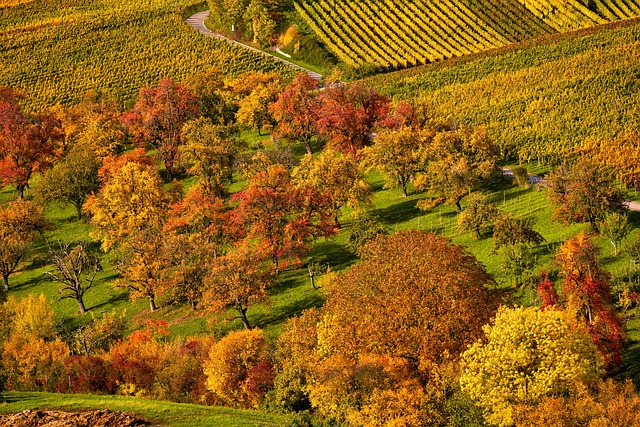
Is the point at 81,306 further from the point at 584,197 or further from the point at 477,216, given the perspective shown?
the point at 584,197

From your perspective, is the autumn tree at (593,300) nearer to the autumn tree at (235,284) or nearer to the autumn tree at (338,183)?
the autumn tree at (235,284)

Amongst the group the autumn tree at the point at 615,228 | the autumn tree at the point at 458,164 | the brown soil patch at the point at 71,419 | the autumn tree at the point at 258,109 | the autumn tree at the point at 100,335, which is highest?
the brown soil patch at the point at 71,419

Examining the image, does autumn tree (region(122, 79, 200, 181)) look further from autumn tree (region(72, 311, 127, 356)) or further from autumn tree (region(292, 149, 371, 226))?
autumn tree (region(72, 311, 127, 356))

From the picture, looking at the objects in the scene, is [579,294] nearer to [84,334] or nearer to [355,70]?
[84,334]

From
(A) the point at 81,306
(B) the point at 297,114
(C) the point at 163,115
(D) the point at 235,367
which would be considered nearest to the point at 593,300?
(D) the point at 235,367

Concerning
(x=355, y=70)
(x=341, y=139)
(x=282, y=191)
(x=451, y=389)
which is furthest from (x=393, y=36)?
(x=451, y=389)

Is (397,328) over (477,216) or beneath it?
over

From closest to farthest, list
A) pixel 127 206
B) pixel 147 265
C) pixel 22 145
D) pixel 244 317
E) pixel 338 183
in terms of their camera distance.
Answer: pixel 244 317
pixel 147 265
pixel 338 183
pixel 127 206
pixel 22 145

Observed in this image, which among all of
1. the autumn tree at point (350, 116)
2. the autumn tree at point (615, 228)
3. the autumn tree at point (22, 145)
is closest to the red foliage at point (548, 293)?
the autumn tree at point (615, 228)

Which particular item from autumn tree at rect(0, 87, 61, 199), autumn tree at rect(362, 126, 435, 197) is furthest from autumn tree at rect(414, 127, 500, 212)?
autumn tree at rect(0, 87, 61, 199)
